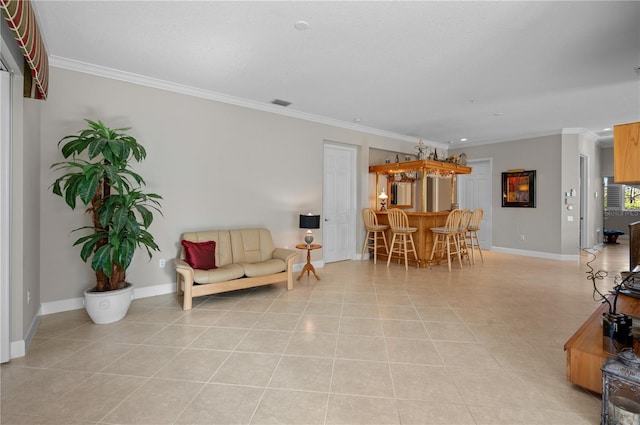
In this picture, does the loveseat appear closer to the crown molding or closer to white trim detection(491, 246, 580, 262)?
the crown molding

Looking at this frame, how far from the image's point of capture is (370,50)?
10.3 ft

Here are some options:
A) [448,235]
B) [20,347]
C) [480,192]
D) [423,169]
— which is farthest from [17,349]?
[480,192]

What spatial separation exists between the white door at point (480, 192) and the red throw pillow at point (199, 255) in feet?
22.3

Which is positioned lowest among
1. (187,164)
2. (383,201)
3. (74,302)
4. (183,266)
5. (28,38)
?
(74,302)

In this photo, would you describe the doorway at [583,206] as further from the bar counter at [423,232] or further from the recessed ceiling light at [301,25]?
the recessed ceiling light at [301,25]

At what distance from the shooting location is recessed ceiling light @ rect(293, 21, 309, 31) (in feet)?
8.76

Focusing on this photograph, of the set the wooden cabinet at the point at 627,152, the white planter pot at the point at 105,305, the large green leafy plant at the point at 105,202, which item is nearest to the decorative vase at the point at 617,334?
the wooden cabinet at the point at 627,152

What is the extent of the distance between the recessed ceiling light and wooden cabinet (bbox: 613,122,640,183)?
2320 millimetres

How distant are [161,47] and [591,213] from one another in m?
9.43

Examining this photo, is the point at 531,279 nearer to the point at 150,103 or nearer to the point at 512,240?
the point at 512,240

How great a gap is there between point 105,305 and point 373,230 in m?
4.44

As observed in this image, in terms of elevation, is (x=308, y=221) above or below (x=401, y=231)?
above

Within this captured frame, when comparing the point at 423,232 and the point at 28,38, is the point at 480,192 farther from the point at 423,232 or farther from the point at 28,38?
the point at 28,38

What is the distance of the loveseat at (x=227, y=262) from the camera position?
3586 millimetres
